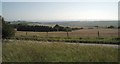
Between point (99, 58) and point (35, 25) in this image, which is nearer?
point (99, 58)

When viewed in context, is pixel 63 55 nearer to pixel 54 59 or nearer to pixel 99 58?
pixel 54 59

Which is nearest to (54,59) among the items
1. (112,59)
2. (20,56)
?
(20,56)

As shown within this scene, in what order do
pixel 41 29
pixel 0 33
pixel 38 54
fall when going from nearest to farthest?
pixel 38 54 → pixel 0 33 → pixel 41 29

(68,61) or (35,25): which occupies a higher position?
(68,61)

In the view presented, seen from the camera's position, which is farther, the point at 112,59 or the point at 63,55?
the point at 63,55

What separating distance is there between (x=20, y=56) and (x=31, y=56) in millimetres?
544

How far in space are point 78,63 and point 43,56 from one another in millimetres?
1749

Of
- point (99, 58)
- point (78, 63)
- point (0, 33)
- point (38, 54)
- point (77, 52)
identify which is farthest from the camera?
point (0, 33)

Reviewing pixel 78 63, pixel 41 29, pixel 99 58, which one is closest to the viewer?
pixel 78 63

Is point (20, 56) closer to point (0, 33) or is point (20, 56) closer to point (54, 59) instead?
point (54, 59)

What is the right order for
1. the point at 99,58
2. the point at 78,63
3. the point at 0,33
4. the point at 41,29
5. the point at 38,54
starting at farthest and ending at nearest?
1. the point at 41,29
2. the point at 0,33
3. the point at 38,54
4. the point at 99,58
5. the point at 78,63

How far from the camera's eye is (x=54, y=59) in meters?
9.78

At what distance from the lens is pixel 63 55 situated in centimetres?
1075

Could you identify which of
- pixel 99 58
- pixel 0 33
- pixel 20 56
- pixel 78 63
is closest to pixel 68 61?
pixel 78 63
